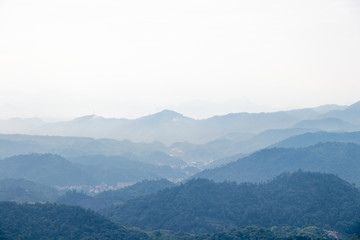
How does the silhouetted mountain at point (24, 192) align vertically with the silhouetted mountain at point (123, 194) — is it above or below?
above

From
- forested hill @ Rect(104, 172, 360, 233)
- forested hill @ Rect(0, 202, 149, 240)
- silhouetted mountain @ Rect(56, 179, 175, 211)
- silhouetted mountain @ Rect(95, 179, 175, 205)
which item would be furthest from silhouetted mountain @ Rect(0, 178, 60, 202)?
forested hill @ Rect(0, 202, 149, 240)

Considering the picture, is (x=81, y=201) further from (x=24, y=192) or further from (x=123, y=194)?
(x=24, y=192)

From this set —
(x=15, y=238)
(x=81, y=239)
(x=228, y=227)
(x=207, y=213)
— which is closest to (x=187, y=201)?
(x=207, y=213)

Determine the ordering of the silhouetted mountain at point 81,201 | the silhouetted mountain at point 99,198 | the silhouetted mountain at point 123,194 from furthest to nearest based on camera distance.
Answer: the silhouetted mountain at point 123,194 < the silhouetted mountain at point 99,198 < the silhouetted mountain at point 81,201

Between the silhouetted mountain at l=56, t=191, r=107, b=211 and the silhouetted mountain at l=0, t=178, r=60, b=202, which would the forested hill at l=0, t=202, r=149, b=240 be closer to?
the silhouetted mountain at l=56, t=191, r=107, b=211

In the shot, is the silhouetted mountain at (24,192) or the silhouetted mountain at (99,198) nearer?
the silhouetted mountain at (99,198)

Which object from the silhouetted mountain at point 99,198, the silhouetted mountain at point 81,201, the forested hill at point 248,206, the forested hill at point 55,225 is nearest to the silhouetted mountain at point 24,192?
Answer: the silhouetted mountain at point 81,201

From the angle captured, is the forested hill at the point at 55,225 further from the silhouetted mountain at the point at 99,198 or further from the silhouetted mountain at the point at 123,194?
the silhouetted mountain at the point at 123,194
